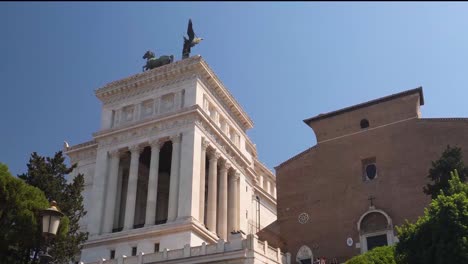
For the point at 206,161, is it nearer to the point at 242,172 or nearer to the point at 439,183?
the point at 242,172

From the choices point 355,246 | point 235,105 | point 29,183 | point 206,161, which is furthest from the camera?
point 235,105

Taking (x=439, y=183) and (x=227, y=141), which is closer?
(x=439, y=183)

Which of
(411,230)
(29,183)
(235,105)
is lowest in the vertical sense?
(411,230)

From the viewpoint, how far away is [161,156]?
2121 inches

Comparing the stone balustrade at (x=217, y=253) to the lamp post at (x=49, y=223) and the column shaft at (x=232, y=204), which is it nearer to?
the column shaft at (x=232, y=204)

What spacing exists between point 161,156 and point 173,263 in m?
18.4

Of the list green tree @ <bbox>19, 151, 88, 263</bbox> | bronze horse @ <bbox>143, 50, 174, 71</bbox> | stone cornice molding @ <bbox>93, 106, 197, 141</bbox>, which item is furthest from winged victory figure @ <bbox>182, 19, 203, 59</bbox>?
green tree @ <bbox>19, 151, 88, 263</bbox>

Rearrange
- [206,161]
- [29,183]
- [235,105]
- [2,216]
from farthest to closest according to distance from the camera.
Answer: [235,105]
[206,161]
[29,183]
[2,216]

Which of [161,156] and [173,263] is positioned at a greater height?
[161,156]

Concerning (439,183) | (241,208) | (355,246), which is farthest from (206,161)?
(439,183)

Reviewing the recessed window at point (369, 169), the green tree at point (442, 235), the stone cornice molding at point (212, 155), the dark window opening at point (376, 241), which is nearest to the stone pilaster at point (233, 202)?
the stone cornice molding at point (212, 155)

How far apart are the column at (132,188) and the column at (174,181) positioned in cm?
377

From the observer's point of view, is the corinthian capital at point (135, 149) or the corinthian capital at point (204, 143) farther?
the corinthian capital at point (135, 149)

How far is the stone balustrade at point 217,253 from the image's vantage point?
34625 mm
